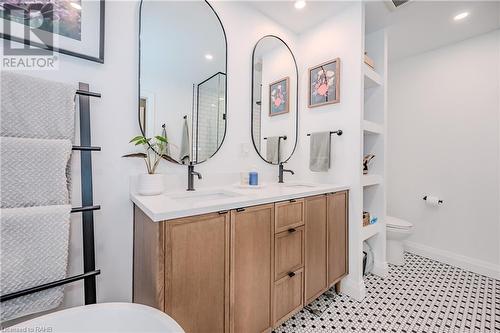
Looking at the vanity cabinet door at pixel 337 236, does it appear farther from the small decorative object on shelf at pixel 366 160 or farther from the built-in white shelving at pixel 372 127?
the built-in white shelving at pixel 372 127

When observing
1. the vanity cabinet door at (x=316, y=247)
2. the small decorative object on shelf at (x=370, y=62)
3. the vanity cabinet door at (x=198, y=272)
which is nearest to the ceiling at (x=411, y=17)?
the small decorative object on shelf at (x=370, y=62)

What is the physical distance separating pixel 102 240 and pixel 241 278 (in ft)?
2.67

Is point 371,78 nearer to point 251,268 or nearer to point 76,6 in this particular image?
point 251,268

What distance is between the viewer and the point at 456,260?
7.69 feet

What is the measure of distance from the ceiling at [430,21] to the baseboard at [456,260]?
2376 millimetres

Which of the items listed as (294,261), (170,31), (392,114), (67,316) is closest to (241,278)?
(294,261)

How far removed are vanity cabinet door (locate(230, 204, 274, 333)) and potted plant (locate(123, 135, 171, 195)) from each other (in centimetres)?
51

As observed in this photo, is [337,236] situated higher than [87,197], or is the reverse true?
[87,197]

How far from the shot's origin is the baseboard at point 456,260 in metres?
2.13

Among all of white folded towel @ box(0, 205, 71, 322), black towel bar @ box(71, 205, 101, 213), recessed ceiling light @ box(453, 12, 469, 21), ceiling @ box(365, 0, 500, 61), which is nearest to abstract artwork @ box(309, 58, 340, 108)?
ceiling @ box(365, 0, 500, 61)

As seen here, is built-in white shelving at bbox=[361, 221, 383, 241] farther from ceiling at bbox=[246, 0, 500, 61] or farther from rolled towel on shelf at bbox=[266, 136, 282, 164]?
ceiling at bbox=[246, 0, 500, 61]

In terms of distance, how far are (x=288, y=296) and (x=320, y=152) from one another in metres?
1.23

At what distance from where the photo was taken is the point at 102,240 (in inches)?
47.7

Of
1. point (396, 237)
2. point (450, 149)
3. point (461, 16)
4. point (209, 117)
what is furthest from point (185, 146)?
point (450, 149)
